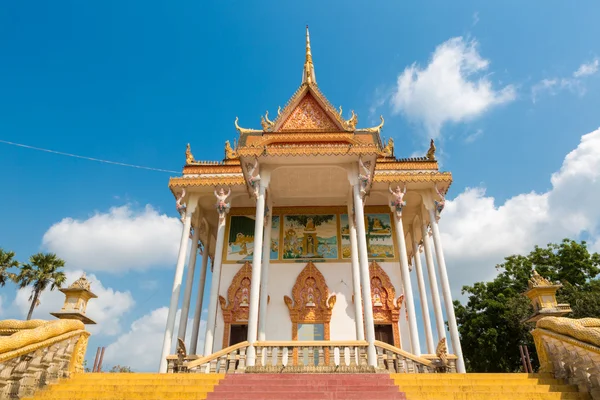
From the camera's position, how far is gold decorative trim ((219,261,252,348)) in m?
14.9

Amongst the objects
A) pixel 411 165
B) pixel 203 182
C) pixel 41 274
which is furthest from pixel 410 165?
Answer: pixel 41 274

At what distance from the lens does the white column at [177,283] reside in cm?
1225

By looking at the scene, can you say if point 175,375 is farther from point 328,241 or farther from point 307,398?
point 328,241

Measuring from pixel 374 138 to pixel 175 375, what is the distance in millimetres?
13692

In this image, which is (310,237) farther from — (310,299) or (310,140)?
(310,140)

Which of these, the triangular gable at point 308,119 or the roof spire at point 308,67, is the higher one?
the roof spire at point 308,67

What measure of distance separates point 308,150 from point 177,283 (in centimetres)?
639

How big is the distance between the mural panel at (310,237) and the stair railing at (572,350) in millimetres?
9431

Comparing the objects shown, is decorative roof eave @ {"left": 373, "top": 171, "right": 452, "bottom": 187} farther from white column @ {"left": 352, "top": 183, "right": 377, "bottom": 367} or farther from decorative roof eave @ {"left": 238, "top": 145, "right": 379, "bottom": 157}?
white column @ {"left": 352, "top": 183, "right": 377, "bottom": 367}

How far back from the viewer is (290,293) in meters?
15.3

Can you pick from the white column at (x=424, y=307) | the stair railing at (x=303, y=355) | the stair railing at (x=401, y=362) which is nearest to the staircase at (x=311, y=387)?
the stair railing at (x=303, y=355)

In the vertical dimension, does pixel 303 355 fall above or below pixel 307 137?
below

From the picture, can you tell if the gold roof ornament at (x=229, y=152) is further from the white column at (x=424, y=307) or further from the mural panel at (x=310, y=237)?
the white column at (x=424, y=307)

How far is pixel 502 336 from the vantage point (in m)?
23.2
